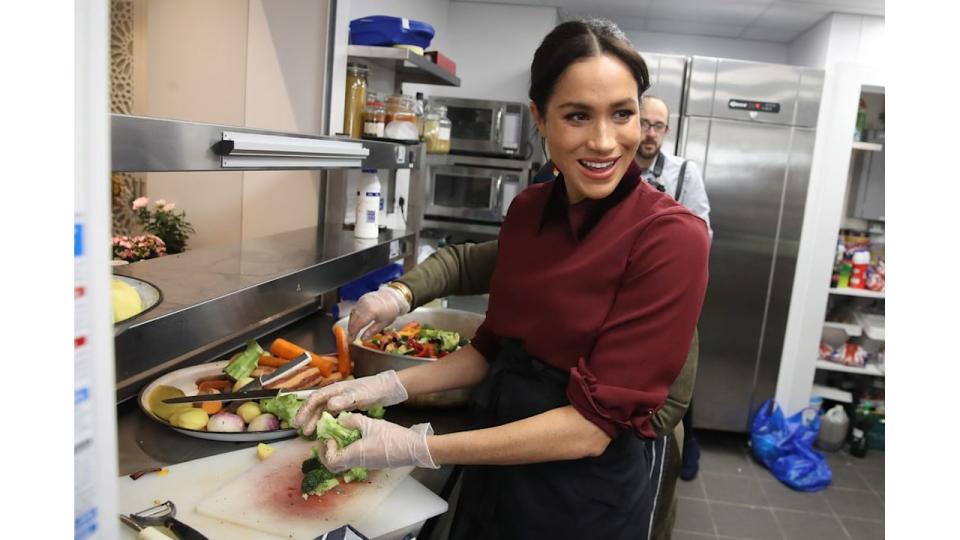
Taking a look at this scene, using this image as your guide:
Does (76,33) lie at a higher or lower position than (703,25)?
lower

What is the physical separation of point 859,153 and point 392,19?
3.75 m

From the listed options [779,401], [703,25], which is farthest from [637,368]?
→ [703,25]

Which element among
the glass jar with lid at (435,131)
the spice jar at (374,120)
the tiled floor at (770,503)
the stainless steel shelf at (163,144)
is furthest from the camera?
the tiled floor at (770,503)

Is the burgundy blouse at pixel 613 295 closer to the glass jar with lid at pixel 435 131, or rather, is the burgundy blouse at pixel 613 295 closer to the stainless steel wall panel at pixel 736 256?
the glass jar with lid at pixel 435 131

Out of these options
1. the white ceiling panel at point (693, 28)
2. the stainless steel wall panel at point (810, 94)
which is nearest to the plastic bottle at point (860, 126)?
the stainless steel wall panel at point (810, 94)

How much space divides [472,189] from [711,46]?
9.33 feet

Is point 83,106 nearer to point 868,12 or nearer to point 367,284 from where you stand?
point 367,284

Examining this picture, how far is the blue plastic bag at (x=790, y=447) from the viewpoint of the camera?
12.6 feet

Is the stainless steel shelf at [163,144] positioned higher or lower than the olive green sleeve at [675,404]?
higher

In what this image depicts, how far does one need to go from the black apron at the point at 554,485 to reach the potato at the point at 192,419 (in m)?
0.63

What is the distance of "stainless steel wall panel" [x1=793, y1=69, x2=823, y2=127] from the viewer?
4.10 m

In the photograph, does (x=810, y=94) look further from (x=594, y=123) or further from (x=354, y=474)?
(x=354, y=474)

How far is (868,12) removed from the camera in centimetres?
443

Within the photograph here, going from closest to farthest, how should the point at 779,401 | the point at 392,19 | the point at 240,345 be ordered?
the point at 240,345
the point at 392,19
the point at 779,401
